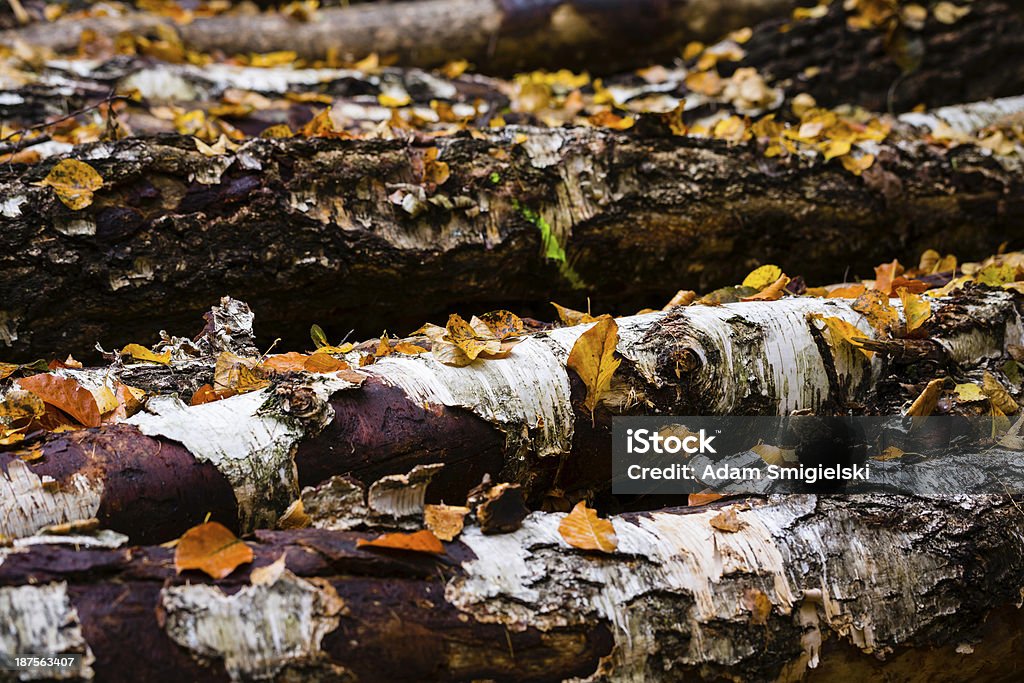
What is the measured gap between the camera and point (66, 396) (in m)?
1.86

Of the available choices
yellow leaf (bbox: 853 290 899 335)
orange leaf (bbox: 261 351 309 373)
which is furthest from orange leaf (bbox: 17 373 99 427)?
yellow leaf (bbox: 853 290 899 335)

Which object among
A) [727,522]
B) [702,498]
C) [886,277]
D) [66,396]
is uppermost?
[66,396]

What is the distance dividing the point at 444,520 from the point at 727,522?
2.19 feet

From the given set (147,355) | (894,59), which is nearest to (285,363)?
(147,355)

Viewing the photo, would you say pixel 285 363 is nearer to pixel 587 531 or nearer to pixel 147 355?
pixel 147 355

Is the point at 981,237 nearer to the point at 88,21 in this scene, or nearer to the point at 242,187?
the point at 242,187

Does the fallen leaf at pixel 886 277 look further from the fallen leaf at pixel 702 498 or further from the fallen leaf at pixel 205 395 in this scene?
the fallen leaf at pixel 205 395

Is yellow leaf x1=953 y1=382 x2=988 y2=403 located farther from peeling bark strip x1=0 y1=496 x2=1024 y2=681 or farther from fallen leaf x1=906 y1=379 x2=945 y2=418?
peeling bark strip x1=0 y1=496 x2=1024 y2=681

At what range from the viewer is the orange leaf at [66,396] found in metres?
1.84

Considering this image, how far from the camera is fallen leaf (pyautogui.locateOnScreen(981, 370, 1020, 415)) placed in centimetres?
227

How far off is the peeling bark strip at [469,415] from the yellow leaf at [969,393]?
0.41ft

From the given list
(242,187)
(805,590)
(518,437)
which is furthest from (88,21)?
(805,590)

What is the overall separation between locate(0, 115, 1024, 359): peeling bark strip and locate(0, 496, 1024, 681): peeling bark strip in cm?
151

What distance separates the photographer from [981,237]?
148 inches
